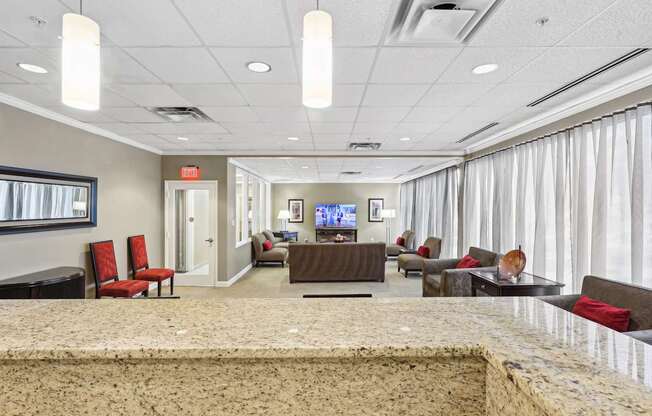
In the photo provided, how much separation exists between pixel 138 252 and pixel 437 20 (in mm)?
5097

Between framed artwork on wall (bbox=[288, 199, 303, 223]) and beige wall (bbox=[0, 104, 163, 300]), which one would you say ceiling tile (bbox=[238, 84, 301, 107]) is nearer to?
beige wall (bbox=[0, 104, 163, 300])

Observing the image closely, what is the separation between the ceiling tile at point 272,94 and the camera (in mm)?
2775

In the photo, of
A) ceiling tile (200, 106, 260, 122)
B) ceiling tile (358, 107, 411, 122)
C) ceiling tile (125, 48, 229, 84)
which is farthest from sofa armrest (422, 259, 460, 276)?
ceiling tile (125, 48, 229, 84)

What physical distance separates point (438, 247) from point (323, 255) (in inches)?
97.0

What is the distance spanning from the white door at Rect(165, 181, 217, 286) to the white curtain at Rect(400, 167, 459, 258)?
4.82m

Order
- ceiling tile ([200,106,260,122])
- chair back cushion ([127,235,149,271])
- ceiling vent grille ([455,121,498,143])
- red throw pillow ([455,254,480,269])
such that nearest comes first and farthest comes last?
ceiling tile ([200,106,260,122]) < ceiling vent grille ([455,121,498,143]) < red throw pillow ([455,254,480,269]) < chair back cushion ([127,235,149,271])

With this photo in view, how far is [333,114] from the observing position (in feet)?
11.8

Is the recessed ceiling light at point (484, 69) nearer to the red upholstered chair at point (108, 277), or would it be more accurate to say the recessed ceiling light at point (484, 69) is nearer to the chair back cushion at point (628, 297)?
the chair back cushion at point (628, 297)

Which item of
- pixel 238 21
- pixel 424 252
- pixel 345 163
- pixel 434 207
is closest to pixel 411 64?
pixel 238 21

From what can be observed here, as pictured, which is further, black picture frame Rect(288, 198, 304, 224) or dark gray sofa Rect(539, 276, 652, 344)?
black picture frame Rect(288, 198, 304, 224)

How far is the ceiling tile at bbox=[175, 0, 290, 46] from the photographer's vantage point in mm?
1688

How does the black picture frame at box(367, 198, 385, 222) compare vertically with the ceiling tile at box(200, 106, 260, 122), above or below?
below

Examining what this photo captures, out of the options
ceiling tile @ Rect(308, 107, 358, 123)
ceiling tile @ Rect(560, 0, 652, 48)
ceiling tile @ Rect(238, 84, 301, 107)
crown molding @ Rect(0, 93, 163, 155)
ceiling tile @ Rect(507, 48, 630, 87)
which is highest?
ceiling tile @ Rect(507, 48, 630, 87)

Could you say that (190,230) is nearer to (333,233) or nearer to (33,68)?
(33,68)
